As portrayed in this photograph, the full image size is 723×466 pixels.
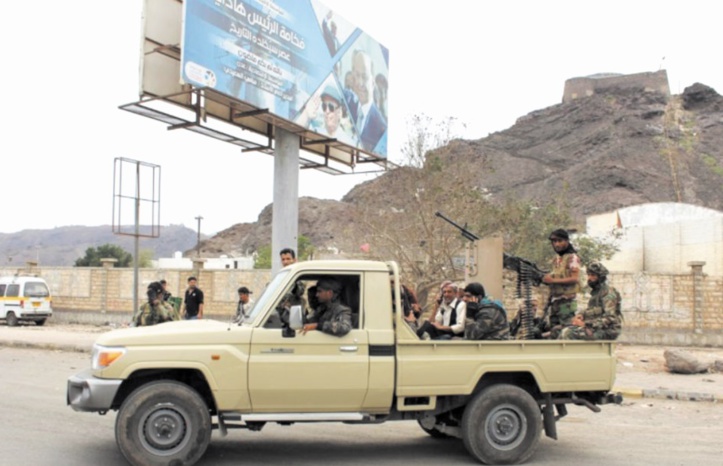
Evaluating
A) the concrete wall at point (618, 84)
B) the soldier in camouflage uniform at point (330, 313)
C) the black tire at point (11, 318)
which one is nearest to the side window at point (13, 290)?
the black tire at point (11, 318)

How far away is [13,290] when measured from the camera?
28.8 m

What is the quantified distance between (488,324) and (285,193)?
9879 millimetres

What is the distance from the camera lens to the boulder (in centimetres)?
1486

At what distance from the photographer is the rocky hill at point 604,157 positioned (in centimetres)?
8625

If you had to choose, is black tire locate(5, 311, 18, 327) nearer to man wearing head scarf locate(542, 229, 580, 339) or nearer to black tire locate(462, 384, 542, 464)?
man wearing head scarf locate(542, 229, 580, 339)

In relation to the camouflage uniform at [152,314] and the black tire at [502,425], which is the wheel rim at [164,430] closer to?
the black tire at [502,425]

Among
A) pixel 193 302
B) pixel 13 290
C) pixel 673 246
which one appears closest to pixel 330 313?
pixel 193 302

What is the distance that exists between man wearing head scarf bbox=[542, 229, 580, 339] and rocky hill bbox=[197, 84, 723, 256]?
63.9m

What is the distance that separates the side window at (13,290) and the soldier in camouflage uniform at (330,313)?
26192mm

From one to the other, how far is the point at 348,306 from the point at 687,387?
9070mm

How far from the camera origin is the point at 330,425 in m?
8.52

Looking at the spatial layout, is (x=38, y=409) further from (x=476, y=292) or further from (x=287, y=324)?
(x=476, y=292)

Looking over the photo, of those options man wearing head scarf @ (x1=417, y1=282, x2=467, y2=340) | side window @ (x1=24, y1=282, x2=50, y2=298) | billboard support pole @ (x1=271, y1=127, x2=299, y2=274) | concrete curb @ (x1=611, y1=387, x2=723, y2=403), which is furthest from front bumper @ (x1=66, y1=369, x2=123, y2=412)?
side window @ (x1=24, y1=282, x2=50, y2=298)

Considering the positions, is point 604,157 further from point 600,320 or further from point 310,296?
point 310,296
